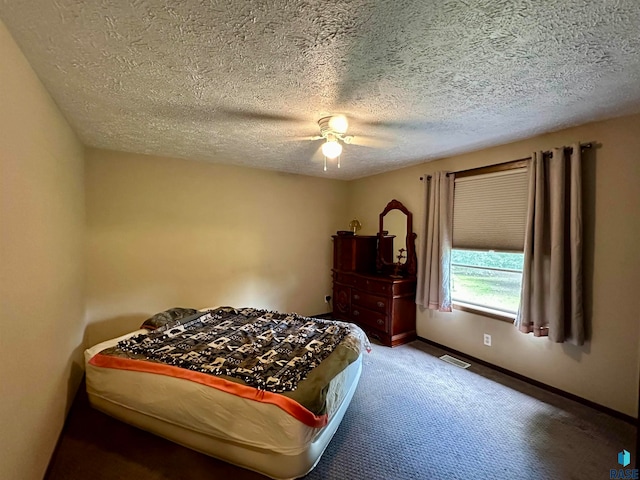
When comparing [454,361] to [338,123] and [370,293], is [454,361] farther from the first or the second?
[338,123]

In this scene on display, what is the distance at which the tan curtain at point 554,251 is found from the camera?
2238mm

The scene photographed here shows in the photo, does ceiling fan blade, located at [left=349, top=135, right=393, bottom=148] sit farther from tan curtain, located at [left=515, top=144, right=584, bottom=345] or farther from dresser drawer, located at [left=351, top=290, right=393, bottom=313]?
dresser drawer, located at [left=351, top=290, right=393, bottom=313]

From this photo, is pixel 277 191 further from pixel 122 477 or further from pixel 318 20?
pixel 122 477

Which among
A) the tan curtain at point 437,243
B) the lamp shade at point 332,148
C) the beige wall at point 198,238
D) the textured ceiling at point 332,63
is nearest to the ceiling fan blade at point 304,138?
the textured ceiling at point 332,63

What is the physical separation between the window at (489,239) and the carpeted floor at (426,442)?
93 centimetres

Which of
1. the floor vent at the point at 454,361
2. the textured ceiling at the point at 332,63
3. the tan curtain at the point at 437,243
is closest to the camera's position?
the textured ceiling at the point at 332,63

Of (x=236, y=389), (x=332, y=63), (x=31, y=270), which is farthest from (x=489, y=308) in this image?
(x=31, y=270)

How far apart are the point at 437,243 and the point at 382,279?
0.80 m

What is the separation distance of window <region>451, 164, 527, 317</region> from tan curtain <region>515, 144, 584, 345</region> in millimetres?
202

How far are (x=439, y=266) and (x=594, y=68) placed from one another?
2.18 m

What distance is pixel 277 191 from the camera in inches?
161

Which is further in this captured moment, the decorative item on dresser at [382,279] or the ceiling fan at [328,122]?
the decorative item on dresser at [382,279]

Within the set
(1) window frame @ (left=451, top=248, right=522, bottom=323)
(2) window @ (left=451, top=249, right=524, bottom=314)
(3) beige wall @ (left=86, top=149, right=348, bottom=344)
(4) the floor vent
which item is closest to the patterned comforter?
(3) beige wall @ (left=86, top=149, right=348, bottom=344)

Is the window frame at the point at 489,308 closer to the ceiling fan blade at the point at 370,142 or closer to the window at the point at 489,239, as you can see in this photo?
the window at the point at 489,239
